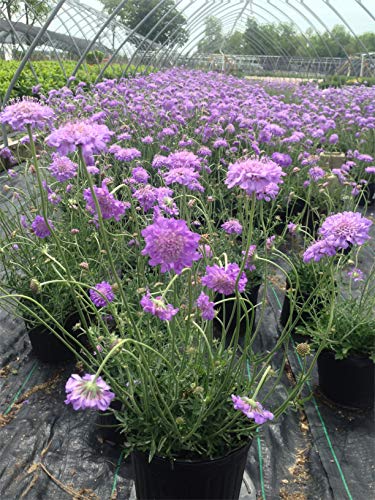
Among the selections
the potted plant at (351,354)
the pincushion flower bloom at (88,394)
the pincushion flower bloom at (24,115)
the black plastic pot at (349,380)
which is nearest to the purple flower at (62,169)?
the pincushion flower bloom at (24,115)

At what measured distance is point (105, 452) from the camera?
1.95 metres

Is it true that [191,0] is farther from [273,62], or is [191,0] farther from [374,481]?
[273,62]

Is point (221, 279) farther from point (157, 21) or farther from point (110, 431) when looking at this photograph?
point (157, 21)

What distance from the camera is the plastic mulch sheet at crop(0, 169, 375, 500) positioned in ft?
5.96

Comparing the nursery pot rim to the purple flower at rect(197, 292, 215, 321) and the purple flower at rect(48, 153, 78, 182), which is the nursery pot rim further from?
the purple flower at rect(48, 153, 78, 182)

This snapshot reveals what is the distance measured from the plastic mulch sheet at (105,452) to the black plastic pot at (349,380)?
0.06 metres

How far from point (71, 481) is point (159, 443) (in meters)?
0.66

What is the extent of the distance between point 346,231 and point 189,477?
863 millimetres

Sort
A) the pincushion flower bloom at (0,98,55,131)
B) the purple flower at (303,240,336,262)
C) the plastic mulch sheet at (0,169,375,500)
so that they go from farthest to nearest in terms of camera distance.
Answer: the plastic mulch sheet at (0,169,375,500) → the purple flower at (303,240,336,262) → the pincushion flower bloom at (0,98,55,131)

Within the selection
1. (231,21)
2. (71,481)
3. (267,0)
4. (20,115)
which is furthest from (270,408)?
(231,21)

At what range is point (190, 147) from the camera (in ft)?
12.4

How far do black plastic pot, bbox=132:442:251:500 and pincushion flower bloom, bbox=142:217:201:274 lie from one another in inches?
27.8

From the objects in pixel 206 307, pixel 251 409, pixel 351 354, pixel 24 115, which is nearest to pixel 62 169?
Answer: pixel 24 115

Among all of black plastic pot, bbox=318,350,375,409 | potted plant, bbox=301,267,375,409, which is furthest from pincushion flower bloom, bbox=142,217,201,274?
black plastic pot, bbox=318,350,375,409
